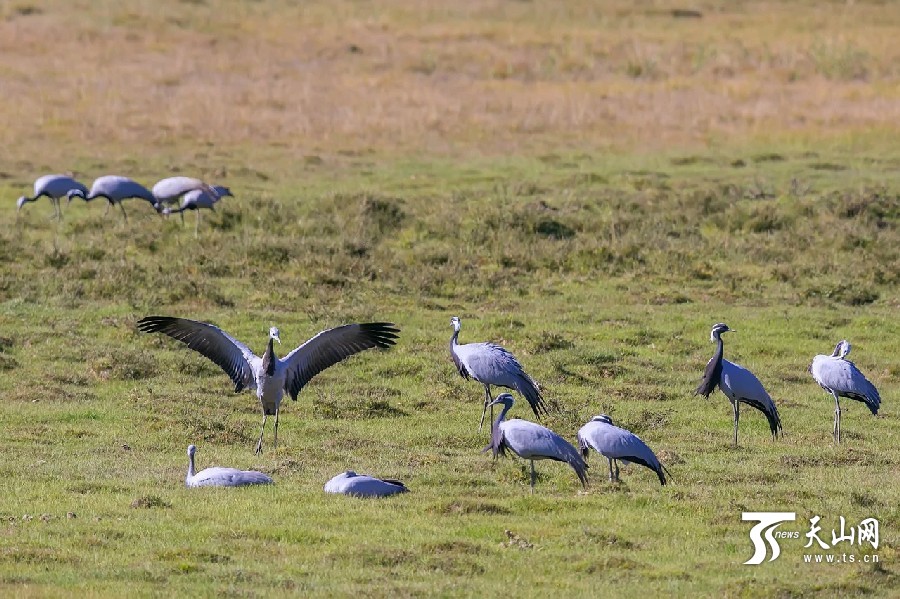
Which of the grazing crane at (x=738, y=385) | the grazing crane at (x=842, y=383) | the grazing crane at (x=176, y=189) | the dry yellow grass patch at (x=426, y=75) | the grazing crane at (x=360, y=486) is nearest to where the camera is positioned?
the grazing crane at (x=360, y=486)

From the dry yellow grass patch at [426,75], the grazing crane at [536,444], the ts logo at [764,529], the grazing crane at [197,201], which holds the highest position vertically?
the dry yellow grass patch at [426,75]

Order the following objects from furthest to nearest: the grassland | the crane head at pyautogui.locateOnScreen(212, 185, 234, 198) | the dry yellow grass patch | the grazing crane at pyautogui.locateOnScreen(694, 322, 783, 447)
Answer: the dry yellow grass patch
the crane head at pyautogui.locateOnScreen(212, 185, 234, 198)
the grazing crane at pyautogui.locateOnScreen(694, 322, 783, 447)
the grassland

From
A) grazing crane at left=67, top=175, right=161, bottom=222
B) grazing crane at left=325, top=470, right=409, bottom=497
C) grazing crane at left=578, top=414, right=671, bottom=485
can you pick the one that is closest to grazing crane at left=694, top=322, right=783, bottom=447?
grazing crane at left=578, top=414, right=671, bottom=485

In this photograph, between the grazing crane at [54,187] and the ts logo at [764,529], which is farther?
the grazing crane at [54,187]

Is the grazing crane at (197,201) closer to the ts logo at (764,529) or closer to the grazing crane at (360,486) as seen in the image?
the grazing crane at (360,486)

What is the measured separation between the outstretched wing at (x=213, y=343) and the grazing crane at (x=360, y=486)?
2162 mm

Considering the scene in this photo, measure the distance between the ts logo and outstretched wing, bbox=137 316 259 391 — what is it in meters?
4.35

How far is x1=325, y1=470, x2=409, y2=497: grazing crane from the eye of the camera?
9781 mm

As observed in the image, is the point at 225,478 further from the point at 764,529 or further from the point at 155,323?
the point at 764,529

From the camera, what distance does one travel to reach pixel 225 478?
998cm

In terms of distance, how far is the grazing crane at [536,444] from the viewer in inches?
387

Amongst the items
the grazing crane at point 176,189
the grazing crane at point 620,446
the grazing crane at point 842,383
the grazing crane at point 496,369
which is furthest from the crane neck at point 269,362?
the grazing crane at point 176,189

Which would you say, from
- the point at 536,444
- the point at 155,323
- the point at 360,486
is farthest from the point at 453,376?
the point at 360,486

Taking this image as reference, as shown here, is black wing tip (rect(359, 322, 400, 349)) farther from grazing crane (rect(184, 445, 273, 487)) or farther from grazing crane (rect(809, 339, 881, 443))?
grazing crane (rect(809, 339, 881, 443))
